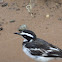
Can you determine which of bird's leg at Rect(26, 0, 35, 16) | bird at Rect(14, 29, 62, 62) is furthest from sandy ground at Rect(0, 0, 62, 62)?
bird at Rect(14, 29, 62, 62)

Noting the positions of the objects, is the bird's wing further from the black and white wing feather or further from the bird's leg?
the bird's leg

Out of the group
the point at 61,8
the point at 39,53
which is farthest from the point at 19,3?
the point at 39,53

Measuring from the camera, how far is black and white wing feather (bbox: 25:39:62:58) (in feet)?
20.8

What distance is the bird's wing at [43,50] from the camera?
633 cm

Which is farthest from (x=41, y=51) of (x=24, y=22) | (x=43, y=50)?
(x=24, y=22)

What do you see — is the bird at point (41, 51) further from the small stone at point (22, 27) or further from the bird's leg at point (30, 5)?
the bird's leg at point (30, 5)

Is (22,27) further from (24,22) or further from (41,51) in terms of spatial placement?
(41,51)

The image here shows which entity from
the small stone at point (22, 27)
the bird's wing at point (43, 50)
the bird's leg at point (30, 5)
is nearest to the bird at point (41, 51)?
the bird's wing at point (43, 50)

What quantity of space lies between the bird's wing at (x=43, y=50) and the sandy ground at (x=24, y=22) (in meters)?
0.89

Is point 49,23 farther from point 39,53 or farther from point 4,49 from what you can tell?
point 39,53

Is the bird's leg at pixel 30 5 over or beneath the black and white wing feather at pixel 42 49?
over

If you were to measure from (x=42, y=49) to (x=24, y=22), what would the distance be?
131 inches

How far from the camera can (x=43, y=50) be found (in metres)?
6.43

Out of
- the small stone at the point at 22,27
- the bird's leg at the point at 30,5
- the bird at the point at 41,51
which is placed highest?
the bird's leg at the point at 30,5
